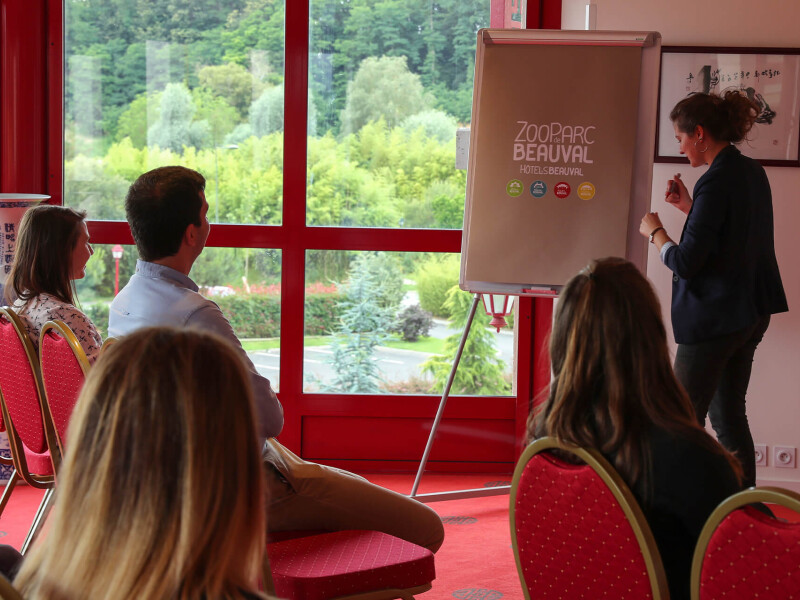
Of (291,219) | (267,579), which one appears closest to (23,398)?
(267,579)

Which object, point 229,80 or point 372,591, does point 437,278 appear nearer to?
point 229,80

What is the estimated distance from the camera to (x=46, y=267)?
9.07ft

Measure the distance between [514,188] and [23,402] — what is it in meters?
1.83

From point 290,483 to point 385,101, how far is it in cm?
241

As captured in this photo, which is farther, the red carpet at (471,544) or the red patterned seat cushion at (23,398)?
the red carpet at (471,544)

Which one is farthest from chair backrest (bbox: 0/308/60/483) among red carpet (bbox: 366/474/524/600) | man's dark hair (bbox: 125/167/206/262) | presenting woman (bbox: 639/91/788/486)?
presenting woman (bbox: 639/91/788/486)

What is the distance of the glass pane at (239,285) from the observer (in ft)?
13.3

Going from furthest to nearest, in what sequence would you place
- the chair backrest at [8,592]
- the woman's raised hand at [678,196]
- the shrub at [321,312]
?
1. the shrub at [321,312]
2. the woman's raised hand at [678,196]
3. the chair backrest at [8,592]

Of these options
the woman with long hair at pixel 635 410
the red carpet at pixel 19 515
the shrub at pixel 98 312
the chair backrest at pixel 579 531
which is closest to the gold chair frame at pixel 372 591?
the chair backrest at pixel 579 531

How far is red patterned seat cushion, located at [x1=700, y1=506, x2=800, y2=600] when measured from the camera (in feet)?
3.61

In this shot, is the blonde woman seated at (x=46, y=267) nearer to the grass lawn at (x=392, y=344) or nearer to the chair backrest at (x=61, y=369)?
the chair backrest at (x=61, y=369)

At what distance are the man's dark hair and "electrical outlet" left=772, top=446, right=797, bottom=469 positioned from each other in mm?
2775

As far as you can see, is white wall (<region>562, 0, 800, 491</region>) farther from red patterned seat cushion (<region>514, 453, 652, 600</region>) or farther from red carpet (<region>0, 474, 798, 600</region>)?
red patterned seat cushion (<region>514, 453, 652, 600</region>)

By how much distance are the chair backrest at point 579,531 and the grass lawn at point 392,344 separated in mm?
2567
